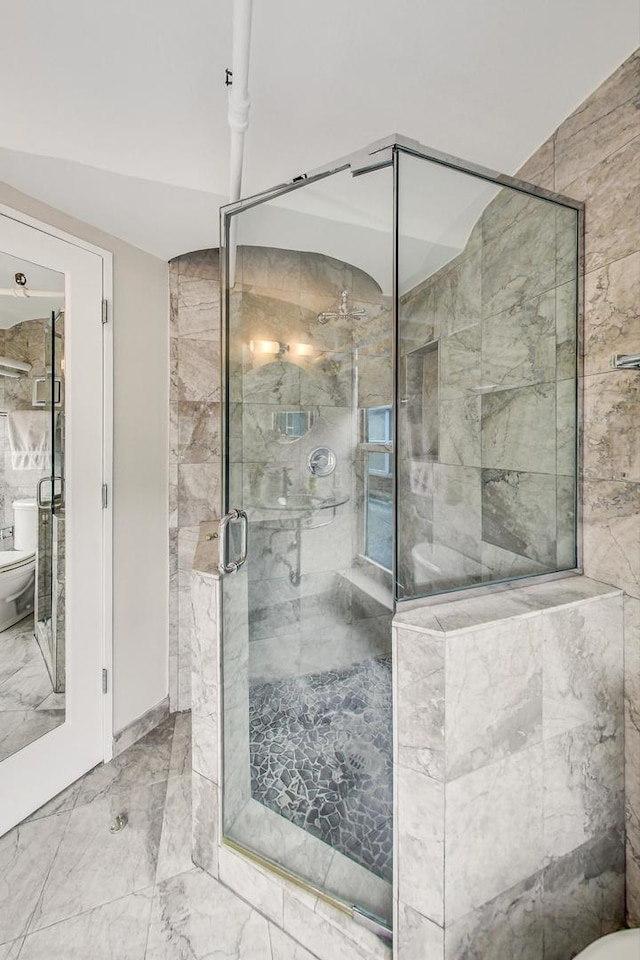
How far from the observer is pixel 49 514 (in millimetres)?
1729

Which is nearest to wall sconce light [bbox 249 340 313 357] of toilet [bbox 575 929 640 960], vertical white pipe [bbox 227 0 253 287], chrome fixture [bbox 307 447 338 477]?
vertical white pipe [bbox 227 0 253 287]

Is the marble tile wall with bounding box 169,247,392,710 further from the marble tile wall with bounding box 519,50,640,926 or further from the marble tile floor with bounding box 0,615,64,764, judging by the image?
the marble tile floor with bounding box 0,615,64,764

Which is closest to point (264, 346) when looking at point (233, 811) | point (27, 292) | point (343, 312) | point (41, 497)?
point (343, 312)

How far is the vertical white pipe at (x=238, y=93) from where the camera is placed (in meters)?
0.80

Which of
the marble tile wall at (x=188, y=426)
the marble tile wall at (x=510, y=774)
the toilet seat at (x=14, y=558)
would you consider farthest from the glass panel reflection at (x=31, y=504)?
the marble tile wall at (x=510, y=774)

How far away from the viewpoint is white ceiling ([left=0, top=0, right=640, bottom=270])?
95cm

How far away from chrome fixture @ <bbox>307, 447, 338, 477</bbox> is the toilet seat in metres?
1.21

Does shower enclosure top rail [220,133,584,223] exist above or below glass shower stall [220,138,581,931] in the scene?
above

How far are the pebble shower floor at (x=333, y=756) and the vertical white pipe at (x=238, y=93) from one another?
1.41m

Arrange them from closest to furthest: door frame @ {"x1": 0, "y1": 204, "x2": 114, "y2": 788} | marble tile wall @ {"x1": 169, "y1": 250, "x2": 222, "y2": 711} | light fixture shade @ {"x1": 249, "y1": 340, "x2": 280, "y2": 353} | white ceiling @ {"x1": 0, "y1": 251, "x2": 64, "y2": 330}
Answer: light fixture shade @ {"x1": 249, "y1": 340, "x2": 280, "y2": 353}
white ceiling @ {"x1": 0, "y1": 251, "x2": 64, "y2": 330}
door frame @ {"x1": 0, "y1": 204, "x2": 114, "y2": 788}
marble tile wall @ {"x1": 169, "y1": 250, "x2": 222, "y2": 711}

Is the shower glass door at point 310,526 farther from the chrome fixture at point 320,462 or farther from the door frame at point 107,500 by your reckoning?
the door frame at point 107,500

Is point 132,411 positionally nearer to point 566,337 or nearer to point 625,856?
point 566,337

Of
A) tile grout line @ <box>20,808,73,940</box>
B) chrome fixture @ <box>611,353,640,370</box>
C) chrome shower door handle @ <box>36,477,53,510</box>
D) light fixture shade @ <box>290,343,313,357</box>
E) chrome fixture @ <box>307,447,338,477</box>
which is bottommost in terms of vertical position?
tile grout line @ <box>20,808,73,940</box>

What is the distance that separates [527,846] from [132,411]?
→ 211 cm
